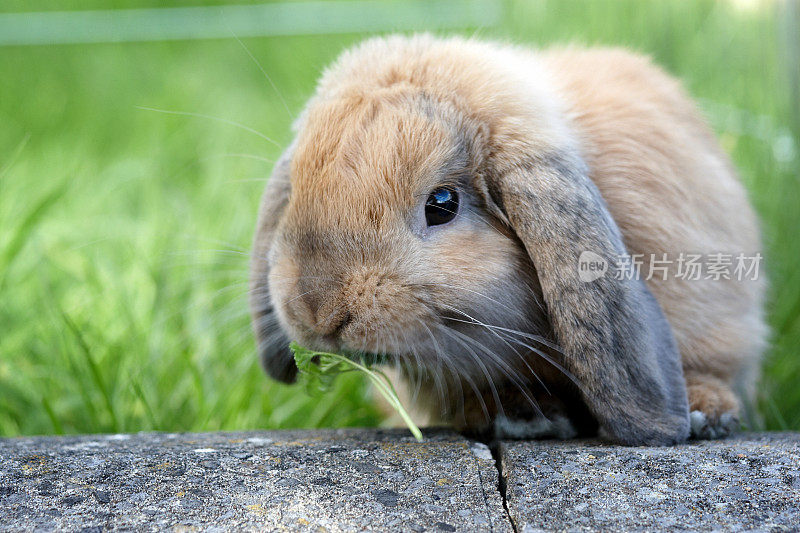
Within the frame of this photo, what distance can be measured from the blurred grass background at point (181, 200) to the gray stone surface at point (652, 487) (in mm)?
→ 987

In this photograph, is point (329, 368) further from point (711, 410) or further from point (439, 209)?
point (711, 410)

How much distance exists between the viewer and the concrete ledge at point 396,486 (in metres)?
1.83

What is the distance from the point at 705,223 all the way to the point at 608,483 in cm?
103

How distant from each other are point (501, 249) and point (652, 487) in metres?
0.71

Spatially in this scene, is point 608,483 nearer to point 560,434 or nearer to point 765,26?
point 560,434

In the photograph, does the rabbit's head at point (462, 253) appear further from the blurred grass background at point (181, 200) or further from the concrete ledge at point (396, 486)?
the blurred grass background at point (181, 200)

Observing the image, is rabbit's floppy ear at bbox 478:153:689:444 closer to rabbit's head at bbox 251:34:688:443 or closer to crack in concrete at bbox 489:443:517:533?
rabbit's head at bbox 251:34:688:443

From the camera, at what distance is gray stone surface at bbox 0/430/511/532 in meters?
1.83

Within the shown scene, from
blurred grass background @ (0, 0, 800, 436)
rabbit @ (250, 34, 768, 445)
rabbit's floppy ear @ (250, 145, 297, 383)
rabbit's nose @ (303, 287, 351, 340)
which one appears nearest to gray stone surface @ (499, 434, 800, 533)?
rabbit @ (250, 34, 768, 445)

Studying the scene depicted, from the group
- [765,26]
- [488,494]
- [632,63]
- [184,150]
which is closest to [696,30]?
[765,26]

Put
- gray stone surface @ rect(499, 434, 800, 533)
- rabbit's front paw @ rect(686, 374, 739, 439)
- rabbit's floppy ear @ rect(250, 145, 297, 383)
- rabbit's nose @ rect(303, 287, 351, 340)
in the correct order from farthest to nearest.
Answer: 1. rabbit's floppy ear @ rect(250, 145, 297, 383)
2. rabbit's front paw @ rect(686, 374, 739, 439)
3. rabbit's nose @ rect(303, 287, 351, 340)
4. gray stone surface @ rect(499, 434, 800, 533)

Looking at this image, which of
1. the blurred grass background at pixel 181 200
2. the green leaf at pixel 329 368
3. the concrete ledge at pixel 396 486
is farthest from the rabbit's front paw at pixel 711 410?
the green leaf at pixel 329 368

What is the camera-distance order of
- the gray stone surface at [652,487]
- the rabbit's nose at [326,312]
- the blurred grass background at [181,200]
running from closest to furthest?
the gray stone surface at [652,487], the rabbit's nose at [326,312], the blurred grass background at [181,200]

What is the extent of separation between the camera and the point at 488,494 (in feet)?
6.45
